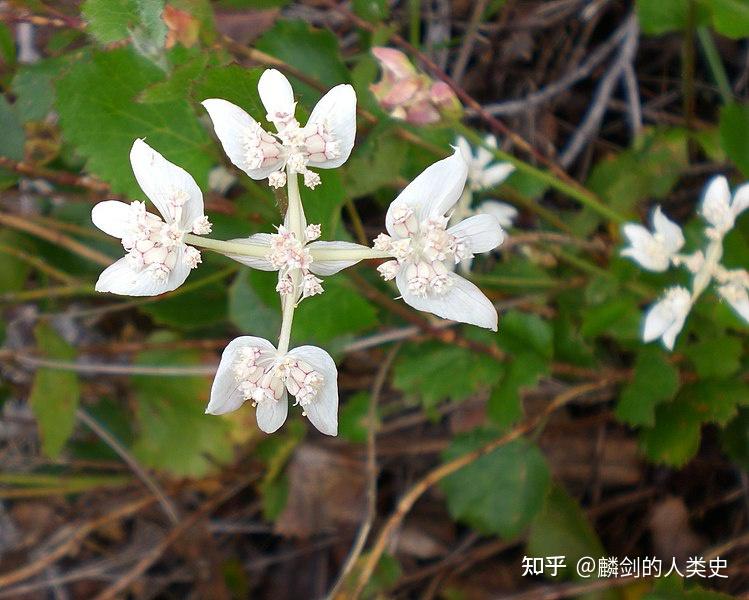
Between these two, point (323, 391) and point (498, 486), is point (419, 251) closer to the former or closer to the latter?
point (323, 391)

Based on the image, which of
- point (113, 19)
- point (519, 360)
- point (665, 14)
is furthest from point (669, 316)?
point (113, 19)

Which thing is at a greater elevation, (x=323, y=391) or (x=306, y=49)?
(x=306, y=49)

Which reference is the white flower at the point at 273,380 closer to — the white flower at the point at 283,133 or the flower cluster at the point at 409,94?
the white flower at the point at 283,133

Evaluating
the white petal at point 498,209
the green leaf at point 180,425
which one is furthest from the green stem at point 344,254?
the green leaf at point 180,425

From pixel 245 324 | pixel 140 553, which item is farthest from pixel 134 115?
pixel 140 553

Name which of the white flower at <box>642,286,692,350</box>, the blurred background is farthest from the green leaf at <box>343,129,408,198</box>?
the white flower at <box>642,286,692,350</box>

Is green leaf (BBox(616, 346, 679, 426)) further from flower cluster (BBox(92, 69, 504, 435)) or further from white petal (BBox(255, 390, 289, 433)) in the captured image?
white petal (BBox(255, 390, 289, 433))

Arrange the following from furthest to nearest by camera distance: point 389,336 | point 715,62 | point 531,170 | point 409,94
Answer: point 715,62, point 389,336, point 531,170, point 409,94

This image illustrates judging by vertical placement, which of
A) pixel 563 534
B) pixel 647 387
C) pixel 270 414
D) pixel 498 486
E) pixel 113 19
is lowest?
pixel 563 534
